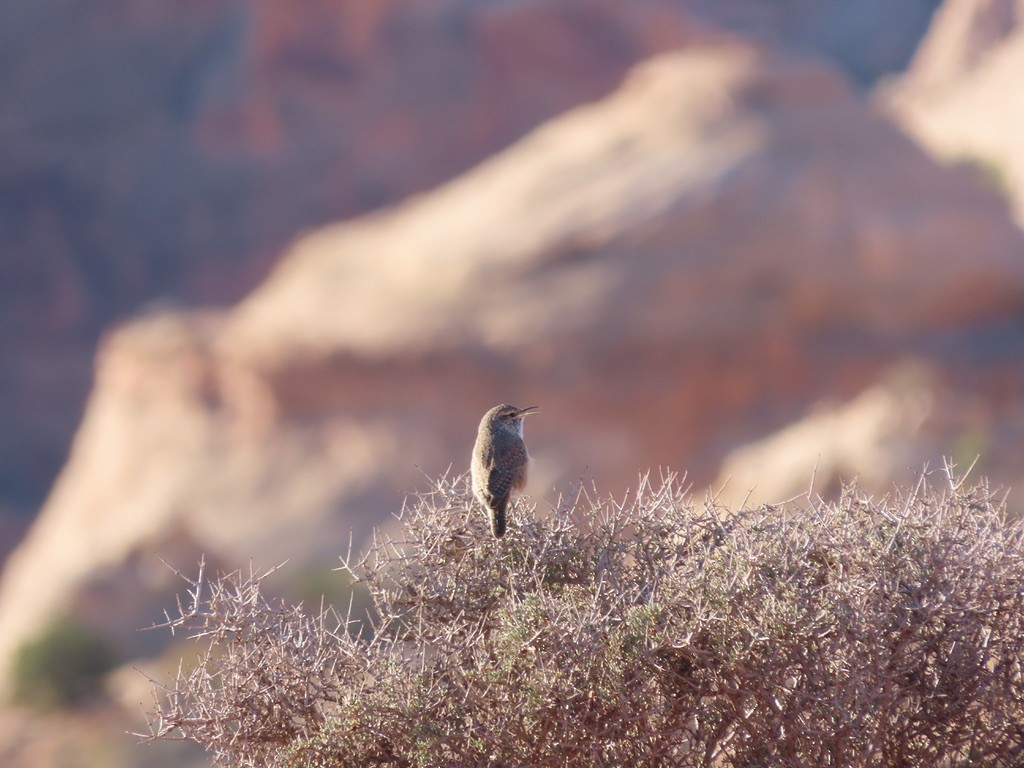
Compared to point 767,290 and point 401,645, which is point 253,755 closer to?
point 401,645

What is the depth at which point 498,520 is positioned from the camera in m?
4.71

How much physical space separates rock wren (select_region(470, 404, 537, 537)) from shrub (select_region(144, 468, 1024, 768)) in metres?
0.26

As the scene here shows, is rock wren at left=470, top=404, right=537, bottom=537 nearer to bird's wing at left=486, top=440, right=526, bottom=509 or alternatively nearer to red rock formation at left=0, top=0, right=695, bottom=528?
bird's wing at left=486, top=440, right=526, bottom=509

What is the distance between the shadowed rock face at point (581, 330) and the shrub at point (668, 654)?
551 inches

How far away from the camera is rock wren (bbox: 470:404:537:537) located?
15.8 ft

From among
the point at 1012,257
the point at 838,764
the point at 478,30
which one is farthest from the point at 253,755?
the point at 478,30

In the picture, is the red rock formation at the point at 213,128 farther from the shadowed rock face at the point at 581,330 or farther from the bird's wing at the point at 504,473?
the bird's wing at the point at 504,473

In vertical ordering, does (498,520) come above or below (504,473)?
below

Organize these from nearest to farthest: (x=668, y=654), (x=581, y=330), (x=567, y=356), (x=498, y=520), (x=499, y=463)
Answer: (x=668, y=654), (x=498, y=520), (x=499, y=463), (x=567, y=356), (x=581, y=330)

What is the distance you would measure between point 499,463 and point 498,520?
0.53 metres

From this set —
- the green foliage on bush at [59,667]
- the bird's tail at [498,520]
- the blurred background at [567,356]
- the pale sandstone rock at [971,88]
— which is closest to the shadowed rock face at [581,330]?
the blurred background at [567,356]

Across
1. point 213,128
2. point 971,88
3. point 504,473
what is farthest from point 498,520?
point 971,88

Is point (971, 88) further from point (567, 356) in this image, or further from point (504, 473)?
point (504, 473)

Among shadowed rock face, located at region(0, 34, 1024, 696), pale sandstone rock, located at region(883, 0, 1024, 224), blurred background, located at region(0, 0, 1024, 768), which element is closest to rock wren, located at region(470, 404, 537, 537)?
blurred background, located at region(0, 0, 1024, 768)
